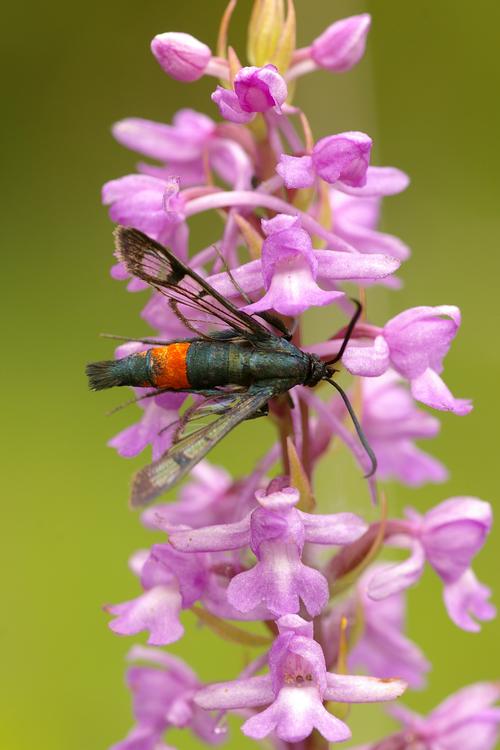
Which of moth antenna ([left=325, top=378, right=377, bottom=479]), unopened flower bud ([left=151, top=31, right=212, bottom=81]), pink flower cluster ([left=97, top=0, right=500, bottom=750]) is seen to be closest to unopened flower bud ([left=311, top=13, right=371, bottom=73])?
pink flower cluster ([left=97, top=0, right=500, bottom=750])

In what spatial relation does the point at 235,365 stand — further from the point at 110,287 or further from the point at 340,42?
the point at 110,287

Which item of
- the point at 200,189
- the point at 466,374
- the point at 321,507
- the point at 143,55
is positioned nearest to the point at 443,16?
the point at 143,55

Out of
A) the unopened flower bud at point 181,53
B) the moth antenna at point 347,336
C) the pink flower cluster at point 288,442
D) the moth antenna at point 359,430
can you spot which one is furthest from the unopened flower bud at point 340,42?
the moth antenna at point 359,430

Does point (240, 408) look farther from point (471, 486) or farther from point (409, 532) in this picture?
point (471, 486)

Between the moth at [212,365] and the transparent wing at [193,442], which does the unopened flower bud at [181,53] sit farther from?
the transparent wing at [193,442]

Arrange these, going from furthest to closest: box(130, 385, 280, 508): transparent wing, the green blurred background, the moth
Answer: the green blurred background, the moth, box(130, 385, 280, 508): transparent wing

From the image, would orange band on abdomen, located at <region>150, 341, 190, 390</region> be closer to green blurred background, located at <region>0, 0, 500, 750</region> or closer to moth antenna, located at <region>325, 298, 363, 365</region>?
moth antenna, located at <region>325, 298, 363, 365</region>
